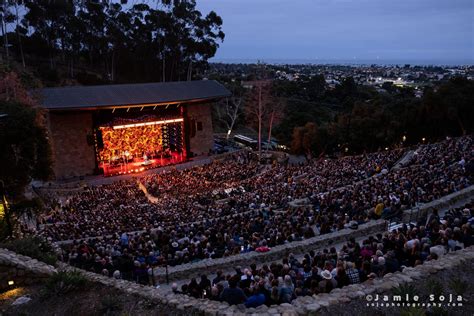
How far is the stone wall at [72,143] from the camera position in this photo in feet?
101

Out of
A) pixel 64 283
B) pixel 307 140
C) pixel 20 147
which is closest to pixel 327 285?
pixel 64 283

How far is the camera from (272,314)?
19.3ft

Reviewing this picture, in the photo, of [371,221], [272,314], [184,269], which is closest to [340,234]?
[371,221]

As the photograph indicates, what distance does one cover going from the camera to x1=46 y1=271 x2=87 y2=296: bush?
24.9ft

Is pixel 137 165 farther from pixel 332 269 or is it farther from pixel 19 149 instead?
pixel 332 269

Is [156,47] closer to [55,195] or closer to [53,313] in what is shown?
[55,195]

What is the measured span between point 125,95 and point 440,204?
27.2 meters

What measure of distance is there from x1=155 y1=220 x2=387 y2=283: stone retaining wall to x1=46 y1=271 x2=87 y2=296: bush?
244 centimetres

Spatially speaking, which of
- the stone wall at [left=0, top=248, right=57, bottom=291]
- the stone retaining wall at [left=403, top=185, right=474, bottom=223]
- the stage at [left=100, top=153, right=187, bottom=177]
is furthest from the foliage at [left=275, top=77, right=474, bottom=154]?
the stone wall at [left=0, top=248, right=57, bottom=291]

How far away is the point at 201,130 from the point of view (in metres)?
38.6

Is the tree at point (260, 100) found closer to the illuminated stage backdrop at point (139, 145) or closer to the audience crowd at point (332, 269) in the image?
the illuminated stage backdrop at point (139, 145)

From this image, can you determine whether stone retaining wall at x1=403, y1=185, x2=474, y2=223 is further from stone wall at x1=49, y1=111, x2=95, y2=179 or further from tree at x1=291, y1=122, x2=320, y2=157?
stone wall at x1=49, y1=111, x2=95, y2=179

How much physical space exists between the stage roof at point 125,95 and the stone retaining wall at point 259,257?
2185cm

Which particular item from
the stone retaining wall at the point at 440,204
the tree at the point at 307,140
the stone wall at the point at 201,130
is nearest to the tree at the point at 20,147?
the stone retaining wall at the point at 440,204
